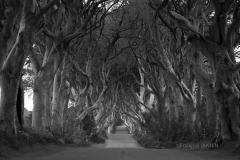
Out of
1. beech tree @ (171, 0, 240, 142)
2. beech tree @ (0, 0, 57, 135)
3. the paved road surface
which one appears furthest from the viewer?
beech tree @ (171, 0, 240, 142)

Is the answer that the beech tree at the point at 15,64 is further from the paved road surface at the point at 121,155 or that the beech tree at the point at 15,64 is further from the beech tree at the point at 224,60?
the beech tree at the point at 224,60

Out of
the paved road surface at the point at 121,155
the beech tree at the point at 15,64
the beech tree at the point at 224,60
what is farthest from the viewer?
the beech tree at the point at 224,60

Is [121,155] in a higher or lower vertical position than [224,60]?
lower

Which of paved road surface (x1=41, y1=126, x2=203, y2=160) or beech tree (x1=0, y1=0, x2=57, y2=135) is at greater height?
beech tree (x1=0, y1=0, x2=57, y2=135)

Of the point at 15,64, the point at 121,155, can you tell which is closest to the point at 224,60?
the point at 121,155

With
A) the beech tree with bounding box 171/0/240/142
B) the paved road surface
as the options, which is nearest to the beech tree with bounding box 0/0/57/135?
the paved road surface

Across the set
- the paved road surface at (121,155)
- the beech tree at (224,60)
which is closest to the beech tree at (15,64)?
the paved road surface at (121,155)

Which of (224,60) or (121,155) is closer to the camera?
(121,155)

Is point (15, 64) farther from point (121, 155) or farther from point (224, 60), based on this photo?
point (224, 60)

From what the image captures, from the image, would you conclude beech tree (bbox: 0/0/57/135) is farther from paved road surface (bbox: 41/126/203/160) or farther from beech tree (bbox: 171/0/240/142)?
beech tree (bbox: 171/0/240/142)

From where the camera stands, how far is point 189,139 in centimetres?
1509

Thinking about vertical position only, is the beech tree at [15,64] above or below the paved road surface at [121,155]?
above

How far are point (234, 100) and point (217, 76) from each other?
3.55 feet

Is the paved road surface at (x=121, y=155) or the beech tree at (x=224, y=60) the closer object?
the paved road surface at (x=121, y=155)
